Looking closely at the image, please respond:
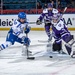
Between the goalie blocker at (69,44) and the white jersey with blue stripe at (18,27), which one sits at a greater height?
the white jersey with blue stripe at (18,27)

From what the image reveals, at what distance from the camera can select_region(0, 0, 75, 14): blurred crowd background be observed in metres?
11.9

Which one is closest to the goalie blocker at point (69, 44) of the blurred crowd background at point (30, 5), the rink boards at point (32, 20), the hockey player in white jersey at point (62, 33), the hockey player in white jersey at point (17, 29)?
the hockey player in white jersey at point (62, 33)

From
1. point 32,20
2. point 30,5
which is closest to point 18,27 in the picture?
point 32,20

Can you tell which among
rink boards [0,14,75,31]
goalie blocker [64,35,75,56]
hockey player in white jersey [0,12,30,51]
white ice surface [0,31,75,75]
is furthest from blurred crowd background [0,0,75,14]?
hockey player in white jersey [0,12,30,51]

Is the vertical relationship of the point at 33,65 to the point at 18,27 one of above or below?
below

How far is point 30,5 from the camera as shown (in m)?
12.2

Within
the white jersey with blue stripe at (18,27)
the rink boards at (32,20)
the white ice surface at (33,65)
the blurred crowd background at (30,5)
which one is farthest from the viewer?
the blurred crowd background at (30,5)

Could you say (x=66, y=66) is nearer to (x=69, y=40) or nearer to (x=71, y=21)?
(x=69, y=40)

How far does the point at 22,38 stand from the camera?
6215mm

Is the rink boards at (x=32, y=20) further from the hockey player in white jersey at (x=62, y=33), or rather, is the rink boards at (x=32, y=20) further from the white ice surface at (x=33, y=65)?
the hockey player in white jersey at (x=62, y=33)

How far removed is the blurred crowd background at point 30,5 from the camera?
38.9 feet

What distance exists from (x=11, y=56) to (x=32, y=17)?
5219mm

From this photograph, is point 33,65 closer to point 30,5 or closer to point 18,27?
point 18,27

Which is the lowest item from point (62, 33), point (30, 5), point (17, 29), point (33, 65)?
point (33, 65)
